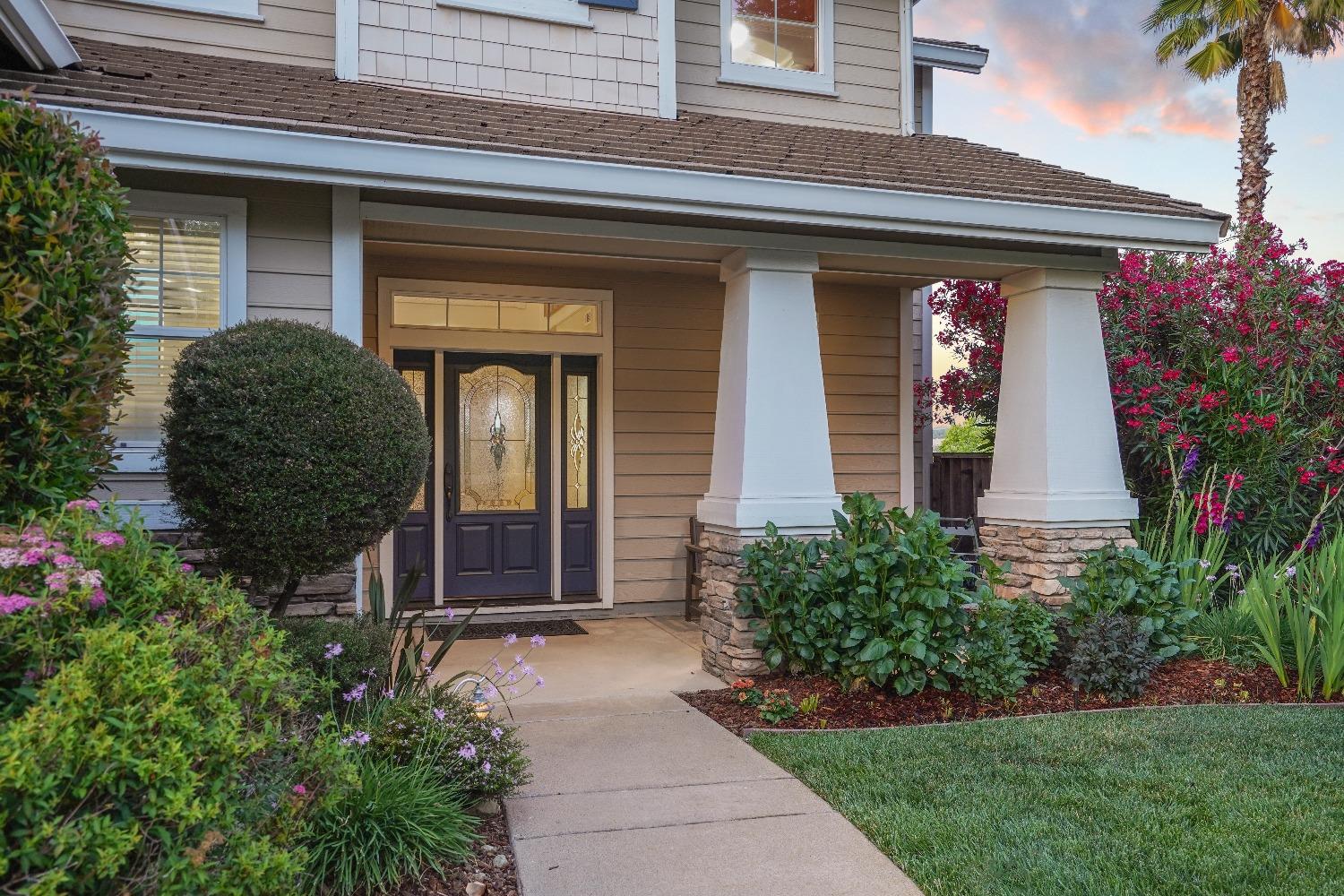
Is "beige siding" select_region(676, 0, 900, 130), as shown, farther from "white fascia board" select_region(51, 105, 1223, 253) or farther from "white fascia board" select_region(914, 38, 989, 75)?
"white fascia board" select_region(51, 105, 1223, 253)

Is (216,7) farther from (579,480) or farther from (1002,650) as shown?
(1002,650)

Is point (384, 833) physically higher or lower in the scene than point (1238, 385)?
lower

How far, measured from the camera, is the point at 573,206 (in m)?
5.16

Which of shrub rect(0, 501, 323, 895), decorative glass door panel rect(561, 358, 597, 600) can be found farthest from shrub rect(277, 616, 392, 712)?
decorative glass door panel rect(561, 358, 597, 600)

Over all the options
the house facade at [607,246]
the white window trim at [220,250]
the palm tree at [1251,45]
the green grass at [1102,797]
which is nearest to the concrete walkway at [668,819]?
the green grass at [1102,797]

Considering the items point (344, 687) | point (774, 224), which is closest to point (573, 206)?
point (774, 224)

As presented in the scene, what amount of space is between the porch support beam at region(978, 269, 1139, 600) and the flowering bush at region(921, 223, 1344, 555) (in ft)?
3.63

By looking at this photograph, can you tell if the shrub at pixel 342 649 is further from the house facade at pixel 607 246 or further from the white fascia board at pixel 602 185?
the white fascia board at pixel 602 185

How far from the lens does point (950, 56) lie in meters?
8.70

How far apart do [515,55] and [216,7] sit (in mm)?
1841

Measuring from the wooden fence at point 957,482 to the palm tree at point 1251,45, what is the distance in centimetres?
632

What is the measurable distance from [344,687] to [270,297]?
2.12 metres

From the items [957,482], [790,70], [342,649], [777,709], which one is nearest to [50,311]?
[342,649]

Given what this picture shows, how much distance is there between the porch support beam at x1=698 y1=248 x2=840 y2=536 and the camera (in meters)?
5.38
